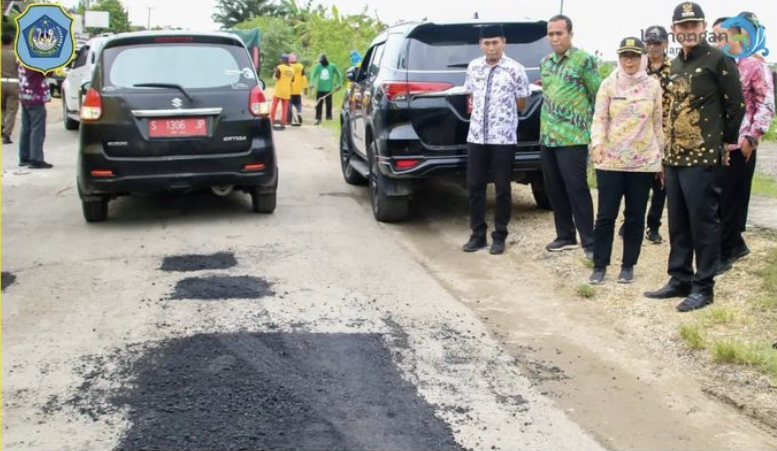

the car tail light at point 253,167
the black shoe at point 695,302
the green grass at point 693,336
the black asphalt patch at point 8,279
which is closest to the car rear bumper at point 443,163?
the car tail light at point 253,167

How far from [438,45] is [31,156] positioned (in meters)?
7.54

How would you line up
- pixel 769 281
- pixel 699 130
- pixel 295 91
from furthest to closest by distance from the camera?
pixel 295 91
pixel 769 281
pixel 699 130

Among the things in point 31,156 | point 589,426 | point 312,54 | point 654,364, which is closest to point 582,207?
point 654,364

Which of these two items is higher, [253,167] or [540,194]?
[253,167]

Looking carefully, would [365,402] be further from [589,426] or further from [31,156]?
[31,156]

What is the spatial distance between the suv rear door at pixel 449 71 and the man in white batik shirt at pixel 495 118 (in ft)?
1.22

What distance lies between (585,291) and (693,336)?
1.25 meters

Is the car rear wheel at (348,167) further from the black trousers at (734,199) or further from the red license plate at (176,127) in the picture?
the black trousers at (734,199)

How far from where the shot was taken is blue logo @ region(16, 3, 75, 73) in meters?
9.13

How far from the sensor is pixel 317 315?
225 inches

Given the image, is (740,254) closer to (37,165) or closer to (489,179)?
(489,179)

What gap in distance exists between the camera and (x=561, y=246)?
25.2ft

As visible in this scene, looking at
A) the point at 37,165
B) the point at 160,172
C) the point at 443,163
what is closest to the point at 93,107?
the point at 160,172

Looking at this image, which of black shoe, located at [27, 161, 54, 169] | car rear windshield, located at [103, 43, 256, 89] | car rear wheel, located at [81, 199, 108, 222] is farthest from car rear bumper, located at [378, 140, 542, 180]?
black shoe, located at [27, 161, 54, 169]
